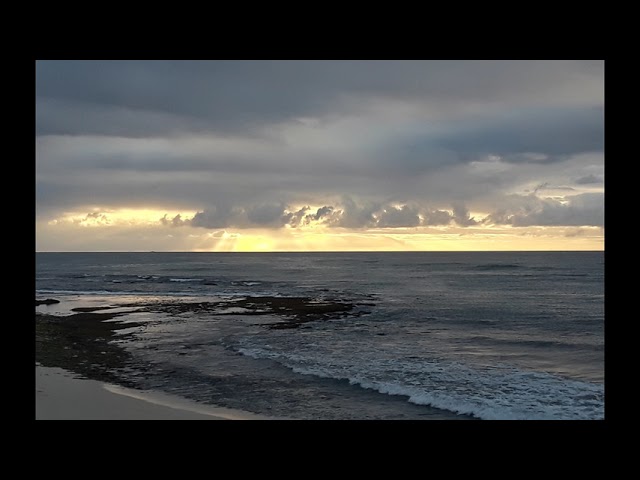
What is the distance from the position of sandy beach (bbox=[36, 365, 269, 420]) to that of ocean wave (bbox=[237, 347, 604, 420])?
112 inches

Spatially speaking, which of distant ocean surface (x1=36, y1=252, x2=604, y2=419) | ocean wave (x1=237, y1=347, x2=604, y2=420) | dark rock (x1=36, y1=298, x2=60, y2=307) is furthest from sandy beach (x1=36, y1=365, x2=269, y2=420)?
dark rock (x1=36, y1=298, x2=60, y2=307)

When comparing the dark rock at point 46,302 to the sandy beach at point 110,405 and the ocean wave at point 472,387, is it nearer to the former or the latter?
the ocean wave at point 472,387

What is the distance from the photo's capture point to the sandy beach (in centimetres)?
691

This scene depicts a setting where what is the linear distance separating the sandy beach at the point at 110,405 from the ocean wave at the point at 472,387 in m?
2.84

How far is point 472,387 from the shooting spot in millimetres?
8992

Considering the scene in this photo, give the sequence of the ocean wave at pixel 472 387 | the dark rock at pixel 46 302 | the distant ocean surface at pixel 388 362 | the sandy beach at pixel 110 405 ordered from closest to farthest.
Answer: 1. the sandy beach at pixel 110 405
2. the ocean wave at pixel 472 387
3. the distant ocean surface at pixel 388 362
4. the dark rock at pixel 46 302

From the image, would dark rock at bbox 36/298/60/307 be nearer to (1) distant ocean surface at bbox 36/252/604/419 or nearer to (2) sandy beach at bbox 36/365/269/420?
(1) distant ocean surface at bbox 36/252/604/419

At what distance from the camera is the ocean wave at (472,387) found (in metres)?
7.72

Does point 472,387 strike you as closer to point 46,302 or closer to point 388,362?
point 388,362

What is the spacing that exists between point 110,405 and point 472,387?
5924 millimetres

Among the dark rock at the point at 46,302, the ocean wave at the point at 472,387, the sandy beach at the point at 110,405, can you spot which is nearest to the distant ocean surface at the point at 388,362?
the ocean wave at the point at 472,387

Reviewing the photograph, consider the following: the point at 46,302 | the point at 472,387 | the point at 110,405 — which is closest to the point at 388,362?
the point at 472,387
